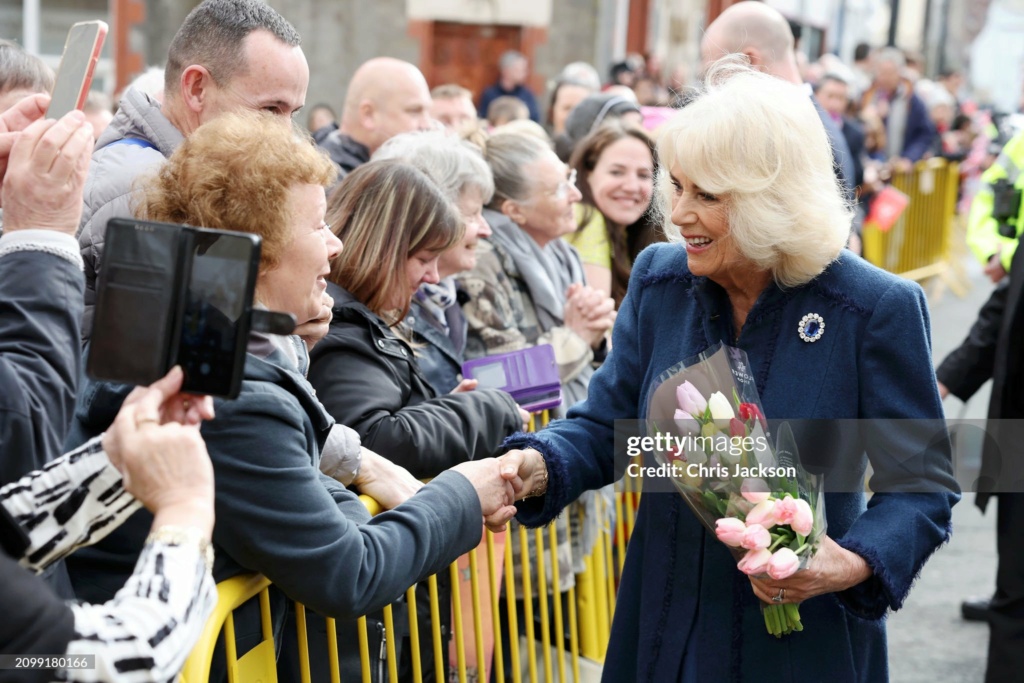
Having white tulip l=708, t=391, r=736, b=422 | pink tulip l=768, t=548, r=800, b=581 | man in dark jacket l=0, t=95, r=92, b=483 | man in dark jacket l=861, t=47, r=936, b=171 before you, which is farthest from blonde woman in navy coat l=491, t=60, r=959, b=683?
man in dark jacket l=861, t=47, r=936, b=171

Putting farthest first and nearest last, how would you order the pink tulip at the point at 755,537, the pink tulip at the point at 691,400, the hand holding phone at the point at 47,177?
the pink tulip at the point at 691,400, the pink tulip at the point at 755,537, the hand holding phone at the point at 47,177

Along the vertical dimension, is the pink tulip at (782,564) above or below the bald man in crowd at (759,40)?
below

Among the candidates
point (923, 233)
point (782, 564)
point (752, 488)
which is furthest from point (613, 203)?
point (923, 233)

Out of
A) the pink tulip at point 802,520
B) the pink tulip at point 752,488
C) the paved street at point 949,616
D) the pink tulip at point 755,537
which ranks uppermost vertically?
the pink tulip at point 752,488

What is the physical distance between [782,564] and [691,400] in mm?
349

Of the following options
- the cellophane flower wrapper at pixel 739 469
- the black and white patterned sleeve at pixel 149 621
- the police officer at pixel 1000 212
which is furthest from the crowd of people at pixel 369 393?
the police officer at pixel 1000 212

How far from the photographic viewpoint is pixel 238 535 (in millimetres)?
2012

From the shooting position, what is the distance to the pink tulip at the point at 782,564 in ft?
7.14

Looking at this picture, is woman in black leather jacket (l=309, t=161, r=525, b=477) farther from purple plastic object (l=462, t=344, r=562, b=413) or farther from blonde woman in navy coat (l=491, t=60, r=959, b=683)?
blonde woman in navy coat (l=491, t=60, r=959, b=683)

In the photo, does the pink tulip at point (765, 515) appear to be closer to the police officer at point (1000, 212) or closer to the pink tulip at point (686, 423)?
the pink tulip at point (686, 423)

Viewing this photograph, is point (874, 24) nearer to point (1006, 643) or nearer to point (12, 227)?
point (1006, 643)

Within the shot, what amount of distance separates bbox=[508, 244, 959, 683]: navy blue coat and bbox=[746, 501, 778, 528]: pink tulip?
10.4 inches

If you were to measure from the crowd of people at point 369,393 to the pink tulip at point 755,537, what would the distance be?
0.58 feet

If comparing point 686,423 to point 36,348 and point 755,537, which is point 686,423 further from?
point 36,348
